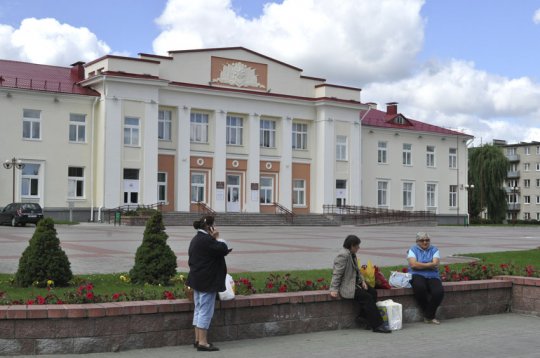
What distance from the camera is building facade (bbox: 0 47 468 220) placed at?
43.8 meters

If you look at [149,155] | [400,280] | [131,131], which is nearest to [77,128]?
[131,131]

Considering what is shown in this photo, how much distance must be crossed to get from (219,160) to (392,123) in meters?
18.5

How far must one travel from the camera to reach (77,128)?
148 feet

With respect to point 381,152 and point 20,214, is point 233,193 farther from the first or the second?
point 20,214

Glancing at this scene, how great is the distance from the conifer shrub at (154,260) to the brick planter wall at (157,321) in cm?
205

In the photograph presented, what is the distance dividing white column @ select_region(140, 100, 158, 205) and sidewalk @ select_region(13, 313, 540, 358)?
119 feet

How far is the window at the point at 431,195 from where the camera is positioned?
62.7 m

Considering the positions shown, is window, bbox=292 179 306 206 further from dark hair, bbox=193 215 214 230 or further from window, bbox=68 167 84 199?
dark hair, bbox=193 215 214 230

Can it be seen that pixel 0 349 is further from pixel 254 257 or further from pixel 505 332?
pixel 254 257

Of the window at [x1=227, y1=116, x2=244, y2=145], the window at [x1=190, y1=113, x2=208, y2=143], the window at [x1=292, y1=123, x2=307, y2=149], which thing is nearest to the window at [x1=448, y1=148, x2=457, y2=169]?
the window at [x1=292, y1=123, x2=307, y2=149]

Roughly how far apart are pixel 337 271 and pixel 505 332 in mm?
2616

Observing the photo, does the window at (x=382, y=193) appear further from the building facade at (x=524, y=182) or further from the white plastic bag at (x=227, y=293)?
the building facade at (x=524, y=182)

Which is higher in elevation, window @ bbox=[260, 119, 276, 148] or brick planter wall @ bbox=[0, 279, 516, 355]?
window @ bbox=[260, 119, 276, 148]

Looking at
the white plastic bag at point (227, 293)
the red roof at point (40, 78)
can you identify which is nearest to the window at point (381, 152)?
the red roof at point (40, 78)
